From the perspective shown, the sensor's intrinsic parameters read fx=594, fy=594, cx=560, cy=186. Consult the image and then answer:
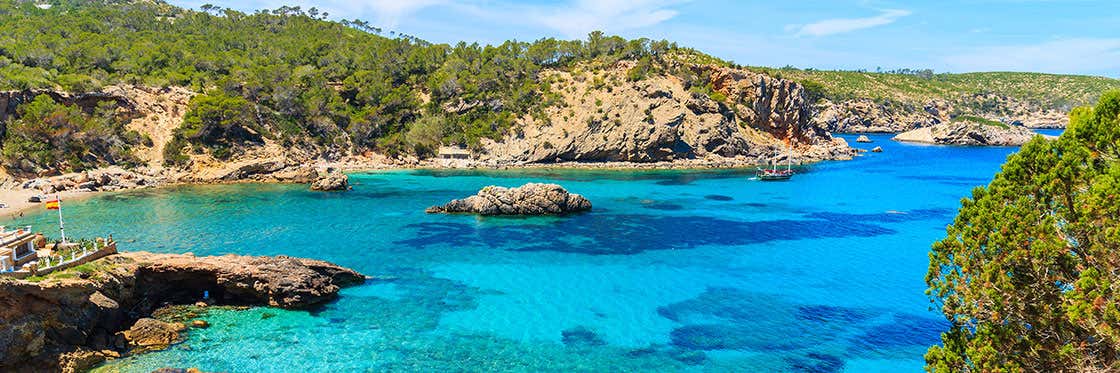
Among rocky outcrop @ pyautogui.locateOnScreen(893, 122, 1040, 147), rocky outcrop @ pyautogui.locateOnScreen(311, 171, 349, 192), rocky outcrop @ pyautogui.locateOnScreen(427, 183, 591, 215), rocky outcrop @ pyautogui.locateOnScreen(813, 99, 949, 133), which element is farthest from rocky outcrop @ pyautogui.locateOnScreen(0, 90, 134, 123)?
rocky outcrop @ pyautogui.locateOnScreen(813, 99, 949, 133)

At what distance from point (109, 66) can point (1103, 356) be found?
110563mm

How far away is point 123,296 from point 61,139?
194 feet

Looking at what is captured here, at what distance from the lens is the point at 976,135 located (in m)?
143

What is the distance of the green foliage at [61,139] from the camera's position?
6384 centimetres

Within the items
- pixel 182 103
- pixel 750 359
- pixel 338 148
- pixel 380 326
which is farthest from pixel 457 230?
pixel 182 103

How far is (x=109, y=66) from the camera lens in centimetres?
8781

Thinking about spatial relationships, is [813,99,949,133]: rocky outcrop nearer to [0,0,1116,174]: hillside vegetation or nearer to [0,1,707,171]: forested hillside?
[0,0,1116,174]: hillside vegetation

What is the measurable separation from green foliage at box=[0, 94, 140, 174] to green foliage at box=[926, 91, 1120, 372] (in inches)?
3252

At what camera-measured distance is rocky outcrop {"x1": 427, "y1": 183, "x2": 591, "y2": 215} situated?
2069 inches

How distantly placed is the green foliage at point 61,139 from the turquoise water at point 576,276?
1410cm

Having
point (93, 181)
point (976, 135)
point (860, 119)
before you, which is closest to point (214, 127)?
point (93, 181)

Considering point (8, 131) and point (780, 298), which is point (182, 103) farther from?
point (780, 298)

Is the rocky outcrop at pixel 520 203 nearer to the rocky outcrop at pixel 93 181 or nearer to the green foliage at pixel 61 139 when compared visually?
the rocky outcrop at pixel 93 181

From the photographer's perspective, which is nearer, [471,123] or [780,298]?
[780,298]
